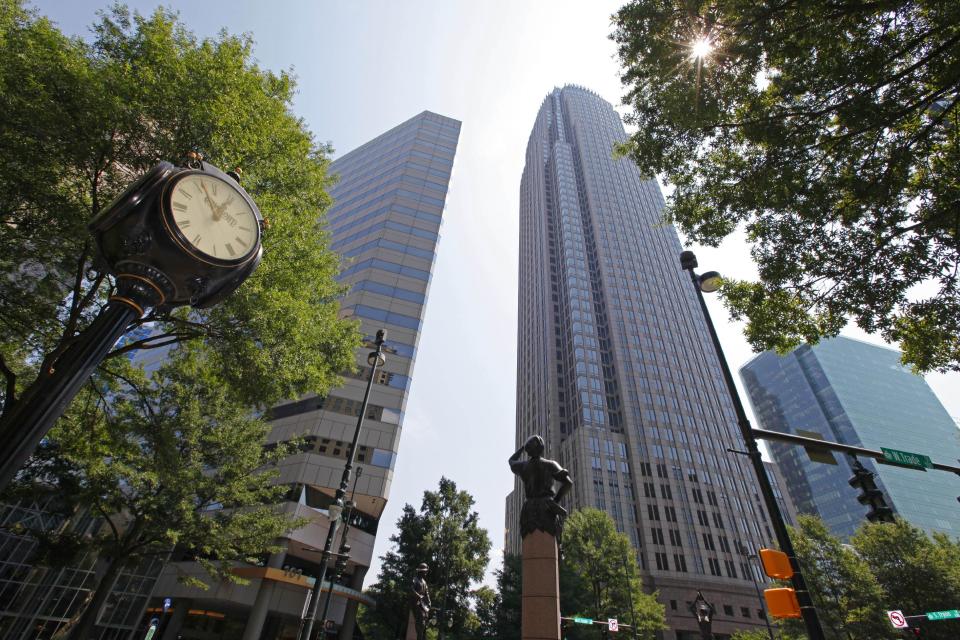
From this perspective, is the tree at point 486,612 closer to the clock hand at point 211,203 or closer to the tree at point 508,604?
the tree at point 508,604

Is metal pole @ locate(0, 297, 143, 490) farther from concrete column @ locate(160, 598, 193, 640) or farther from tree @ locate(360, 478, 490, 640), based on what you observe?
concrete column @ locate(160, 598, 193, 640)

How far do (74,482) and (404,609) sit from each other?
18855 millimetres

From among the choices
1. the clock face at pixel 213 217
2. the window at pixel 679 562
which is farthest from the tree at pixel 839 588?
the clock face at pixel 213 217

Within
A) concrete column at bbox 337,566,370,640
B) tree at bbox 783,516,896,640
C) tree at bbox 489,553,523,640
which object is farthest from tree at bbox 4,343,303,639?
tree at bbox 783,516,896,640

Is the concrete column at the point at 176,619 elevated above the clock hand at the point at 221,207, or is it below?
below

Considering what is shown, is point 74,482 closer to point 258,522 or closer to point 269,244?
point 258,522

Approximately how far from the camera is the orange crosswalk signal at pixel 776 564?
21.0 feet

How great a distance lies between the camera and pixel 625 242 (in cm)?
9244

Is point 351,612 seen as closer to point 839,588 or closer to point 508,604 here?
point 508,604

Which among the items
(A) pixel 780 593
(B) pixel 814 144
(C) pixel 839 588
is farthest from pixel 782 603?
(C) pixel 839 588

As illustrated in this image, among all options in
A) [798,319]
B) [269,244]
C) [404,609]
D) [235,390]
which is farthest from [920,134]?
[404,609]

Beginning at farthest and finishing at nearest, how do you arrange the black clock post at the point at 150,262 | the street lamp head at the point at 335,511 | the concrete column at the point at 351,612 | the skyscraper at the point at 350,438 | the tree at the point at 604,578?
1. the tree at the point at 604,578
2. the concrete column at the point at 351,612
3. the skyscraper at the point at 350,438
4. the street lamp head at the point at 335,511
5. the black clock post at the point at 150,262

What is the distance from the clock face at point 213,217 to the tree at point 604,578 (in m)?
34.0

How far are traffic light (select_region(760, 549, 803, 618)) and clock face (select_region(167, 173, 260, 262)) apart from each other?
7808mm
